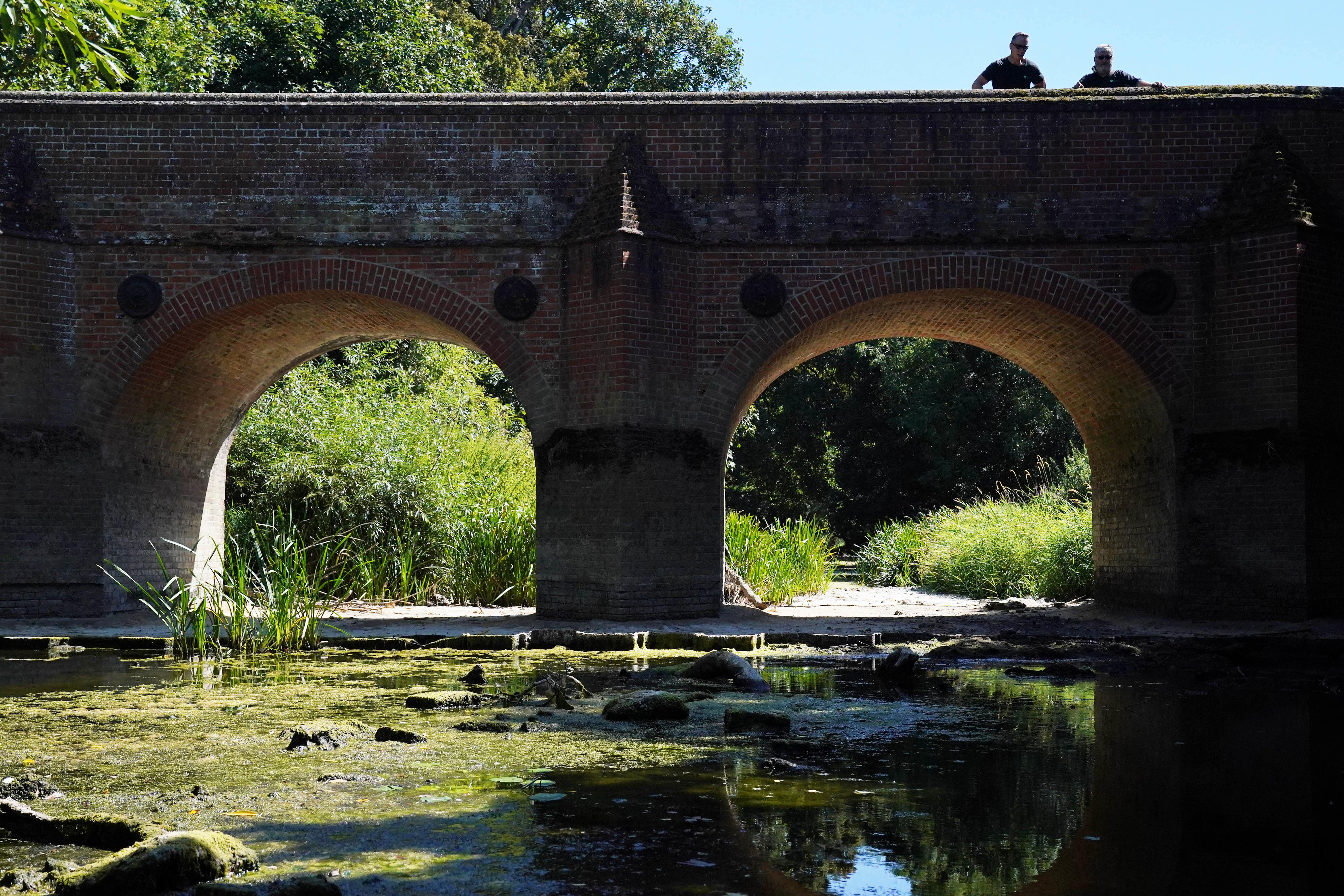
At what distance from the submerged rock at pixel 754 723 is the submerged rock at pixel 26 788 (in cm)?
288

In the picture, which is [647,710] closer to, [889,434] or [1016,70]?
[1016,70]

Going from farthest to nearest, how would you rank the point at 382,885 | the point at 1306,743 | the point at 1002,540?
the point at 1002,540 → the point at 1306,743 → the point at 382,885

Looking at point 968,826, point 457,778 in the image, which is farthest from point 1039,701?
point 457,778

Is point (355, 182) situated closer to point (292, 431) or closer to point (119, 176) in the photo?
point (119, 176)

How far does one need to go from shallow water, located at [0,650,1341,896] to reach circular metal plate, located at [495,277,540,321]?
17.8 feet

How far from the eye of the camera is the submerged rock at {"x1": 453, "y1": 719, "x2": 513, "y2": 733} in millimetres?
5957

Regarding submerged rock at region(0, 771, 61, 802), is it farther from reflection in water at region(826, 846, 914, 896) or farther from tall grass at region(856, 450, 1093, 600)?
tall grass at region(856, 450, 1093, 600)

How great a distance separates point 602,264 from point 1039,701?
6.52m

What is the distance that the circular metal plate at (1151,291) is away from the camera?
12.1 metres

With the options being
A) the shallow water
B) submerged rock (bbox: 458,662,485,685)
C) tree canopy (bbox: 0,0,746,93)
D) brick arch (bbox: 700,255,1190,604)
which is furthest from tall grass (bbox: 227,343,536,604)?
the shallow water

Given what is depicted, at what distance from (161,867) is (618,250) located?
29.7 ft

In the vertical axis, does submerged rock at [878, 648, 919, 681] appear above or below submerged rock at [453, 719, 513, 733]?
above

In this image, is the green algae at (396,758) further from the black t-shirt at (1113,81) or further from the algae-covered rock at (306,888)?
the black t-shirt at (1113,81)

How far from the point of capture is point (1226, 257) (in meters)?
11.9
